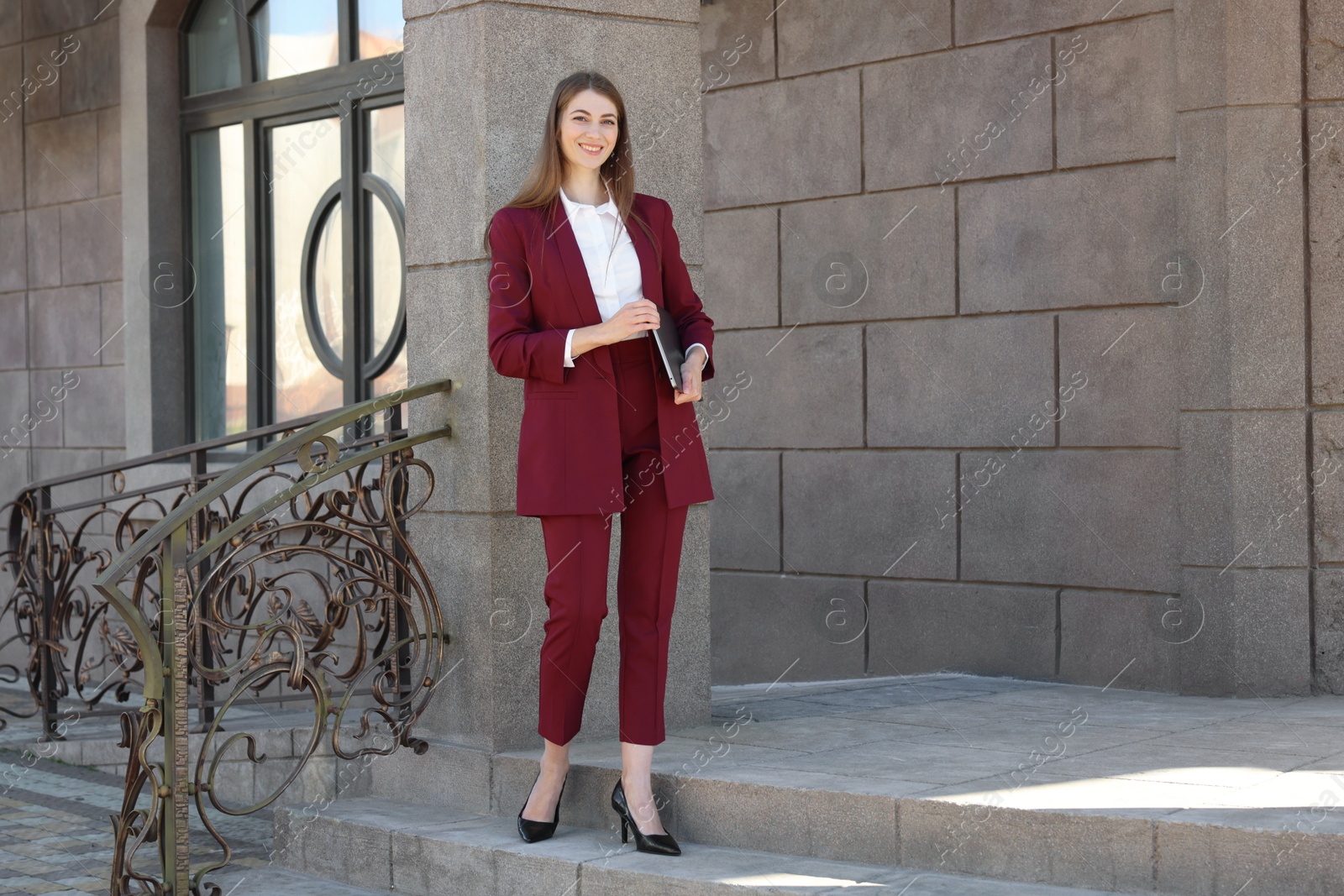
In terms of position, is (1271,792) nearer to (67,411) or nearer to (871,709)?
(871,709)

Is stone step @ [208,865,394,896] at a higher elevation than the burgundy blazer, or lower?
lower

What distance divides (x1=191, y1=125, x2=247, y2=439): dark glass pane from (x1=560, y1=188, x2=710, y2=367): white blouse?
20.0 ft

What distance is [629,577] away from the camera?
4504 millimetres

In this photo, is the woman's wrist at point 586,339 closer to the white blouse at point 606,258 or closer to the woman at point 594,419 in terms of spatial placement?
the woman at point 594,419

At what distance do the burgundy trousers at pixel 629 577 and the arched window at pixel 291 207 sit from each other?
4721 mm

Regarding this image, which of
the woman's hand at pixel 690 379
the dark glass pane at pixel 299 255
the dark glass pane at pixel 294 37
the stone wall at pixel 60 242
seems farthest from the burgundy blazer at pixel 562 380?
the stone wall at pixel 60 242

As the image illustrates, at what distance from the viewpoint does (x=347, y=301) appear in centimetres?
938

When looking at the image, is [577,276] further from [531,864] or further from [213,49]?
[213,49]

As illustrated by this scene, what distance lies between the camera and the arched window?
9234mm

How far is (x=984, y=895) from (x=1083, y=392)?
3.25 metres

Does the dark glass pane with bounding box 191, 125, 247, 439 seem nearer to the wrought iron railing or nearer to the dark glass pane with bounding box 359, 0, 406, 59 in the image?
the dark glass pane with bounding box 359, 0, 406, 59

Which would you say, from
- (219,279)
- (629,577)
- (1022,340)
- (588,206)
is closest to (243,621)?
(629,577)

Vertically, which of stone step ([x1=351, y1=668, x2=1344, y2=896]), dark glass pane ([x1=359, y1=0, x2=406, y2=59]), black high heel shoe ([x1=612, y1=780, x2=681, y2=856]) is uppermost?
dark glass pane ([x1=359, y1=0, x2=406, y2=59])

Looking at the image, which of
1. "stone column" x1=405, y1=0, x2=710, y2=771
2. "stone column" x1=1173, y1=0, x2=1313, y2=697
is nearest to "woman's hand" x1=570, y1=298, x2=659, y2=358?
"stone column" x1=405, y1=0, x2=710, y2=771
